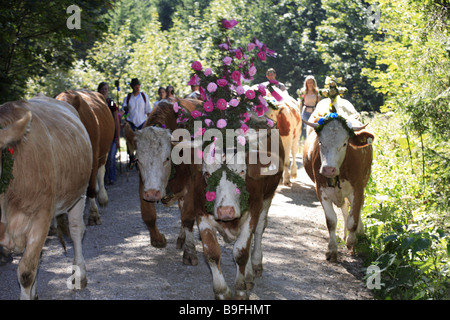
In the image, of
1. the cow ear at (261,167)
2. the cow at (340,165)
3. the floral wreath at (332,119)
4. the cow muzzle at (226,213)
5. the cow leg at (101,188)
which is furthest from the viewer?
the cow leg at (101,188)

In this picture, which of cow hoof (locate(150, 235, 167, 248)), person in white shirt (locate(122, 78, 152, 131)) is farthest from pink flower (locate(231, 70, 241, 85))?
person in white shirt (locate(122, 78, 152, 131))

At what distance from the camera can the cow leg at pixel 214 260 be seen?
5781 mm

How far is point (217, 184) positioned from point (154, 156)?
1.35 metres

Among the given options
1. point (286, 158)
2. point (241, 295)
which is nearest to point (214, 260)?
point (241, 295)

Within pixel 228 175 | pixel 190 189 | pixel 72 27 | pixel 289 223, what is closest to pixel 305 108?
pixel 289 223

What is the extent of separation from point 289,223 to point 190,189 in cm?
337

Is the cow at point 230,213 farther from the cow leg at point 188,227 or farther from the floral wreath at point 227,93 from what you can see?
the cow leg at point 188,227

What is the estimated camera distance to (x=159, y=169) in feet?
21.8

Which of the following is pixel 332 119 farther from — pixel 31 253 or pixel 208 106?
pixel 31 253

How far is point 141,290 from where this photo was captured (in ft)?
20.3

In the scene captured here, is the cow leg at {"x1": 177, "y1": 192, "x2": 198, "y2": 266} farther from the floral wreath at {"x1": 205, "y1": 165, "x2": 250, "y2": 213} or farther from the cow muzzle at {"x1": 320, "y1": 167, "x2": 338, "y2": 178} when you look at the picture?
the cow muzzle at {"x1": 320, "y1": 167, "x2": 338, "y2": 178}

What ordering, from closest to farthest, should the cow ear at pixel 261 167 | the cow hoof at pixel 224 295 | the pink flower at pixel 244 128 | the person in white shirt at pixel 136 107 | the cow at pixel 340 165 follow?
the cow hoof at pixel 224 295 → the cow ear at pixel 261 167 → the pink flower at pixel 244 128 → the cow at pixel 340 165 → the person in white shirt at pixel 136 107

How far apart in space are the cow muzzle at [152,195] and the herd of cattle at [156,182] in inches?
0.4

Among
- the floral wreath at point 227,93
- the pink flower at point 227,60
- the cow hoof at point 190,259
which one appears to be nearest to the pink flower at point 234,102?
the floral wreath at point 227,93
